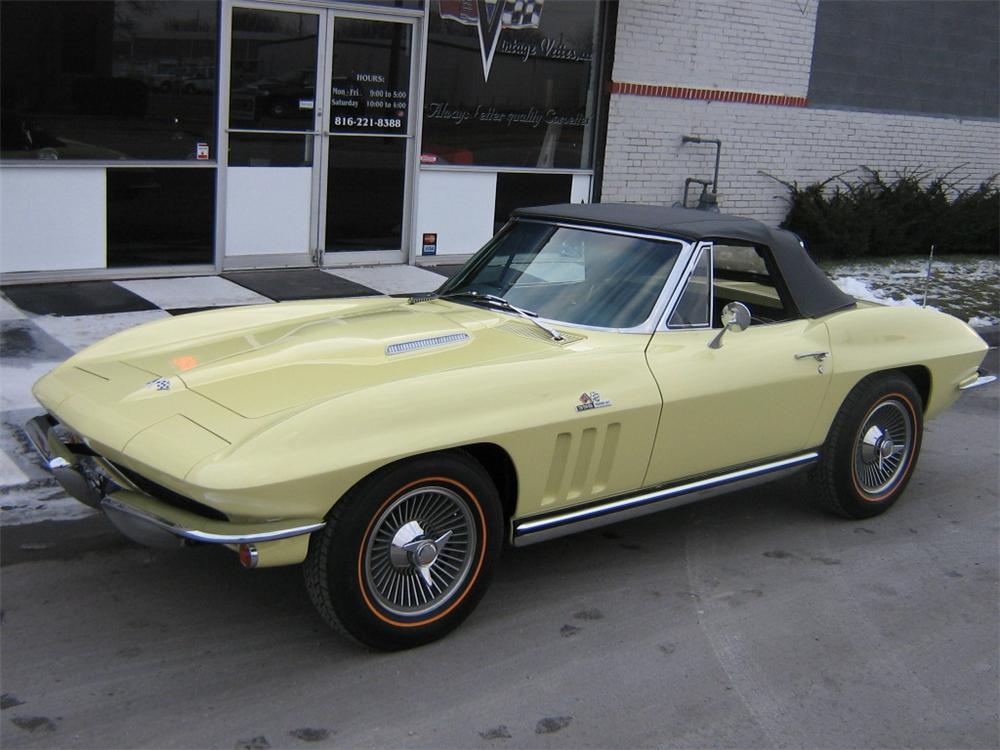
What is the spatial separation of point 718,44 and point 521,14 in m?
2.85

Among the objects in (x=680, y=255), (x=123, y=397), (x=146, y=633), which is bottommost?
(x=146, y=633)

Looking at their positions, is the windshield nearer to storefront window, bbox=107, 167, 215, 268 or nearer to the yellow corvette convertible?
the yellow corvette convertible

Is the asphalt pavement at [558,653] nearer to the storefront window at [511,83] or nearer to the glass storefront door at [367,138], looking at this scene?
the glass storefront door at [367,138]

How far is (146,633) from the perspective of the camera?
13.5 ft

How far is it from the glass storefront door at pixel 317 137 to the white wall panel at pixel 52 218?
3.73 ft

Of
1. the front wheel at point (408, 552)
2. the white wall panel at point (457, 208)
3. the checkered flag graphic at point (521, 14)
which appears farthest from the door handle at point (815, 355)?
the checkered flag graphic at point (521, 14)

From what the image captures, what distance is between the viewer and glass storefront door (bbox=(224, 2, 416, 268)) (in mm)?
9695

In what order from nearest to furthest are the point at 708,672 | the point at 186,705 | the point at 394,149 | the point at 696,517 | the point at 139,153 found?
1. the point at 186,705
2. the point at 708,672
3. the point at 696,517
4. the point at 139,153
5. the point at 394,149

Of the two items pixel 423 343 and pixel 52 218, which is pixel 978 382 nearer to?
pixel 423 343

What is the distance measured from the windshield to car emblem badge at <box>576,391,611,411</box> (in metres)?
0.54

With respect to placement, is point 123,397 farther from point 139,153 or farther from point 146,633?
point 139,153

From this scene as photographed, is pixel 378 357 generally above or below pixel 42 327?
above

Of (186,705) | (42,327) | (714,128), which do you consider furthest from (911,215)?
(186,705)

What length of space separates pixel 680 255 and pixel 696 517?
4.62 ft
